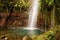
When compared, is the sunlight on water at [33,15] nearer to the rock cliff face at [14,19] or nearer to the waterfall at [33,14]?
the waterfall at [33,14]

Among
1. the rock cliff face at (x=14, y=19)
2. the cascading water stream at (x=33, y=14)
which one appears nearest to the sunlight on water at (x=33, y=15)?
the cascading water stream at (x=33, y=14)

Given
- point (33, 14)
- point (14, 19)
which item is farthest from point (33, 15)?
point (14, 19)

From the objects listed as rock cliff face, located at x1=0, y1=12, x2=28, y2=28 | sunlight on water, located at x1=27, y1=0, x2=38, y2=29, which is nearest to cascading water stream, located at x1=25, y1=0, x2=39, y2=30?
sunlight on water, located at x1=27, y1=0, x2=38, y2=29

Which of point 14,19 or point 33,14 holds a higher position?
point 33,14

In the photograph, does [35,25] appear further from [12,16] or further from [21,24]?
[12,16]

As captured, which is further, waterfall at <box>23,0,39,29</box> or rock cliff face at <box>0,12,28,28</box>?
waterfall at <box>23,0,39,29</box>

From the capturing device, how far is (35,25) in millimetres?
20422

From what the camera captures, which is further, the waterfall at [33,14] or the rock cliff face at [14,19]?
the waterfall at [33,14]

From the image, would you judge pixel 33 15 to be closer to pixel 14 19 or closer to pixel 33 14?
pixel 33 14

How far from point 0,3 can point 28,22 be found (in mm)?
4170

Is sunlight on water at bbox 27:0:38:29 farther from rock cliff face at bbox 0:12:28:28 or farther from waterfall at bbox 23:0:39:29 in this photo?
rock cliff face at bbox 0:12:28:28

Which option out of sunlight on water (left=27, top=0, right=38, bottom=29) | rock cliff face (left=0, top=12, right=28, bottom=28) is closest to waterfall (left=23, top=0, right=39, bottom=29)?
sunlight on water (left=27, top=0, right=38, bottom=29)

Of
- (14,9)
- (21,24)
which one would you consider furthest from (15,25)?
(14,9)

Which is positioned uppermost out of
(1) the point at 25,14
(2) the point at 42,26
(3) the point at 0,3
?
(3) the point at 0,3
